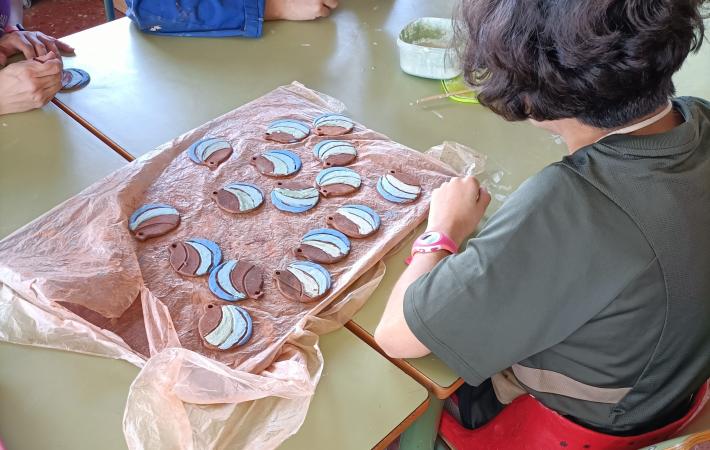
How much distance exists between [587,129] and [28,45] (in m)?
1.29

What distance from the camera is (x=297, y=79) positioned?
1.42 meters

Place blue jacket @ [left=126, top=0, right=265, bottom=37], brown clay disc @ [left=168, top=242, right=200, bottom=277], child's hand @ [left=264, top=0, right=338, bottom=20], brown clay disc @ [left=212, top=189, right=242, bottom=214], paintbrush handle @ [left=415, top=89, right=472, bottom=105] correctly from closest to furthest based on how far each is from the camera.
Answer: brown clay disc @ [left=168, top=242, right=200, bottom=277] < brown clay disc @ [left=212, top=189, right=242, bottom=214] < paintbrush handle @ [left=415, top=89, right=472, bottom=105] < blue jacket @ [left=126, top=0, right=265, bottom=37] < child's hand @ [left=264, top=0, right=338, bottom=20]

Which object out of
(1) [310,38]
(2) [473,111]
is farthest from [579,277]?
(1) [310,38]

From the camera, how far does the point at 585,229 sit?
681mm

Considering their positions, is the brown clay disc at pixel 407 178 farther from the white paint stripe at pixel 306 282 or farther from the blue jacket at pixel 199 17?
the blue jacket at pixel 199 17

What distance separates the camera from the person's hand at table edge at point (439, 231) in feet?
2.62

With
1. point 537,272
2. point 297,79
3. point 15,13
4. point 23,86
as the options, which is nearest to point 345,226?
point 537,272

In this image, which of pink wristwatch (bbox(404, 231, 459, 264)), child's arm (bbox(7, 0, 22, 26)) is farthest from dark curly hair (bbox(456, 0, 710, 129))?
child's arm (bbox(7, 0, 22, 26))

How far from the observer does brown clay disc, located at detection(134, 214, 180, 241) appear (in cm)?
100

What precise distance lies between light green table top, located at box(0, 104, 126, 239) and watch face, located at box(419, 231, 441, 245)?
1.98 ft

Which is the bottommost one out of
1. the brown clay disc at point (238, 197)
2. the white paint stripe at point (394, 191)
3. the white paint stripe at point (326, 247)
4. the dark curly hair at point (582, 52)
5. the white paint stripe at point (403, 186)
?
the brown clay disc at point (238, 197)

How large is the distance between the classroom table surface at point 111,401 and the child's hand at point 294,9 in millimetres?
1057

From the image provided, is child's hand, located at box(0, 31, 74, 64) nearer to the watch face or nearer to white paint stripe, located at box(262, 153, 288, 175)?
white paint stripe, located at box(262, 153, 288, 175)

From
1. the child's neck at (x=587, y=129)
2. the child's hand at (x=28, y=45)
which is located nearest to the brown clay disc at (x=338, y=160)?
the child's neck at (x=587, y=129)
